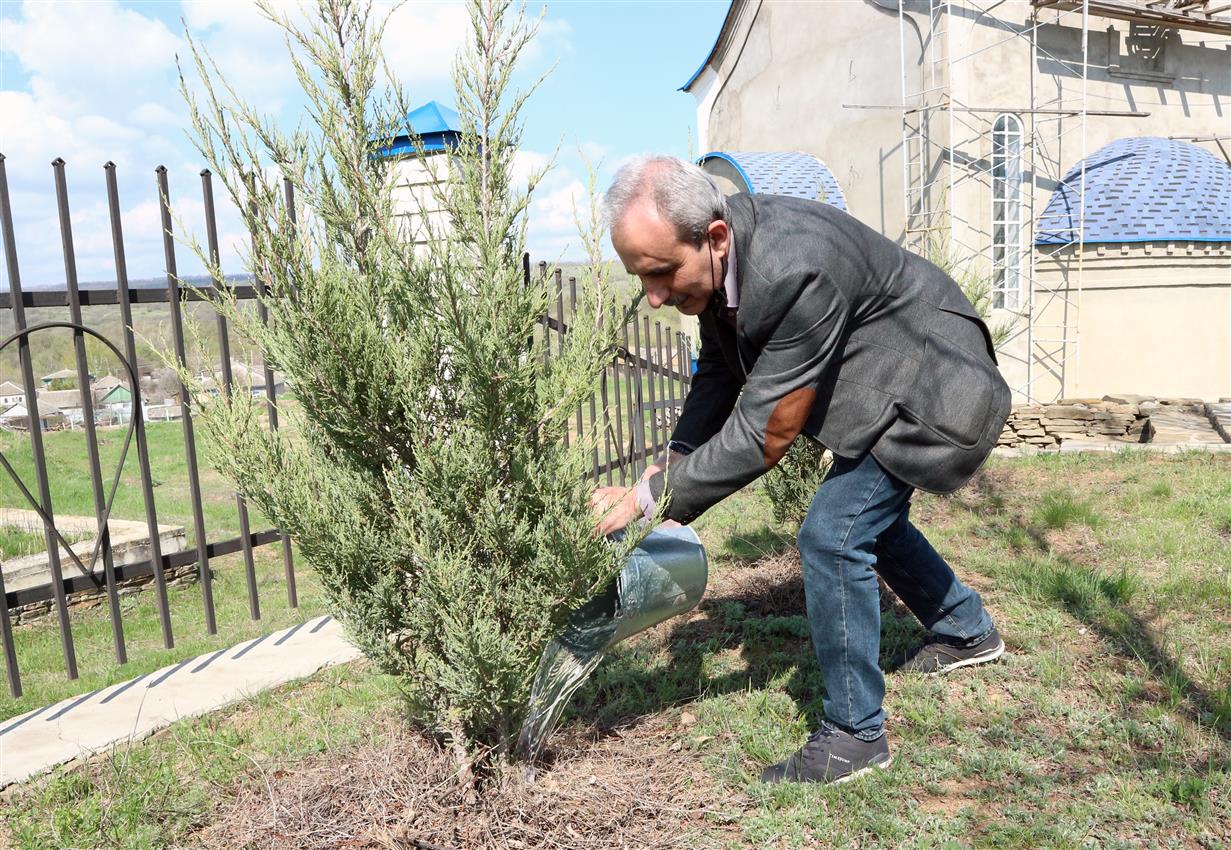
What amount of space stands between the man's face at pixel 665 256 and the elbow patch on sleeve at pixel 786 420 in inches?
16.2

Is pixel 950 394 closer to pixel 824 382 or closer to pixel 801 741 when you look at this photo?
pixel 824 382

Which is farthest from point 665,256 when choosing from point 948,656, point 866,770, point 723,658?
point 948,656

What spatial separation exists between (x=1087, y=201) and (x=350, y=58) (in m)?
13.1

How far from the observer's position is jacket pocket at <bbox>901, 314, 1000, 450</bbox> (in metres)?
2.74

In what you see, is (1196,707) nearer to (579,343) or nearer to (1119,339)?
(579,343)

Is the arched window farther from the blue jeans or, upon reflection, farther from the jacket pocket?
the blue jeans

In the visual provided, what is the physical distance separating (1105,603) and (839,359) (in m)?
2.46

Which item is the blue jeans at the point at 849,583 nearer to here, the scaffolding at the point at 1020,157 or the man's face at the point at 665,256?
the man's face at the point at 665,256

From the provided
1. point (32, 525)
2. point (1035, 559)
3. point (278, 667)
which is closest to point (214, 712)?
point (278, 667)

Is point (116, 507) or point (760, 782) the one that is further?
point (116, 507)

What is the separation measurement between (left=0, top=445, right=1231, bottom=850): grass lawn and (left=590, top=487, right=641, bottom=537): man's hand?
82 cm

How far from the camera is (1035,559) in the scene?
16.2 feet

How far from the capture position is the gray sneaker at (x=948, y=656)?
3549 mm

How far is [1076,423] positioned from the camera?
1095 cm
